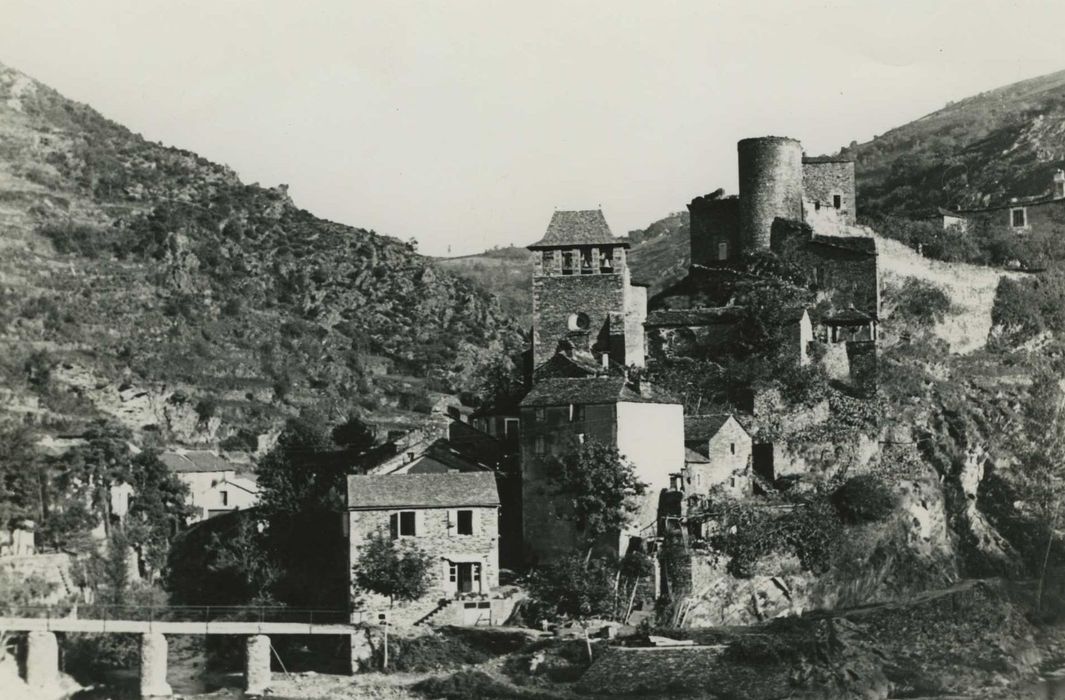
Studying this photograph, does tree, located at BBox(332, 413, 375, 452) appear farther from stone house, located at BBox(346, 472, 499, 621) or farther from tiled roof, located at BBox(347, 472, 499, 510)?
stone house, located at BBox(346, 472, 499, 621)

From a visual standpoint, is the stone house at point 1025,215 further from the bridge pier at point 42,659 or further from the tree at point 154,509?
the bridge pier at point 42,659

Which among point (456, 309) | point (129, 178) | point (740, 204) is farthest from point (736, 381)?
point (129, 178)

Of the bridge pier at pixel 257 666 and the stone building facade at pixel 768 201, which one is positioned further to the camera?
the stone building facade at pixel 768 201

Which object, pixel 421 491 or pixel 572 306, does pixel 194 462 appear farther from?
pixel 421 491

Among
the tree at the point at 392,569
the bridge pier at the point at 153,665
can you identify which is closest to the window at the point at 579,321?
the tree at the point at 392,569

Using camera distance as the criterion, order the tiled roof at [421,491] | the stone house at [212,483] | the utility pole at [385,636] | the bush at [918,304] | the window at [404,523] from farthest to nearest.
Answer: the stone house at [212,483], the bush at [918,304], the tiled roof at [421,491], the window at [404,523], the utility pole at [385,636]

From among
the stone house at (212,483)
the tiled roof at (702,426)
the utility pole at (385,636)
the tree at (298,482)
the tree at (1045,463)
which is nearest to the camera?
the utility pole at (385,636)

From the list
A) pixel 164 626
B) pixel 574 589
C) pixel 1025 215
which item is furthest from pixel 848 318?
pixel 164 626

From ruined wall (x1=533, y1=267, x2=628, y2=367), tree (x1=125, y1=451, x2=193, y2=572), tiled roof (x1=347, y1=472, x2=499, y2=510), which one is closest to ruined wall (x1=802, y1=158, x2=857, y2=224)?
ruined wall (x1=533, y1=267, x2=628, y2=367)
